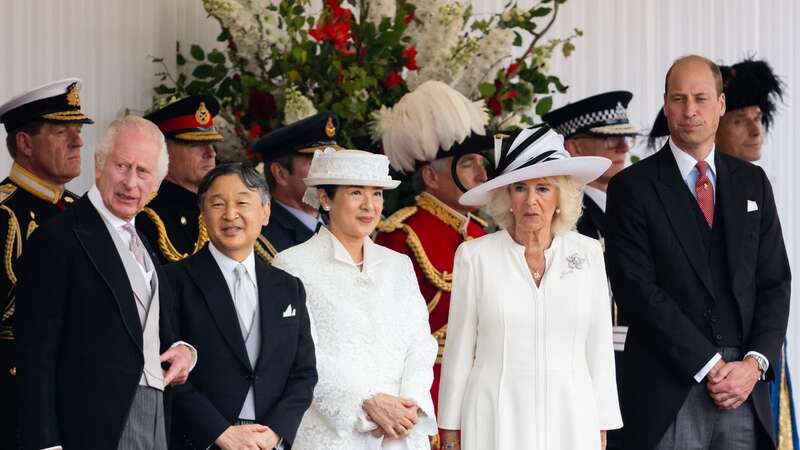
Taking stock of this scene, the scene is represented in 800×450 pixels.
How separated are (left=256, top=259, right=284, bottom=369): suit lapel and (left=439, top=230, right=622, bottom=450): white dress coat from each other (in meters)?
0.55

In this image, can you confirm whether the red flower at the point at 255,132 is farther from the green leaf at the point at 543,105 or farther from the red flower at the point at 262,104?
the green leaf at the point at 543,105

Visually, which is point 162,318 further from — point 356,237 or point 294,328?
point 356,237

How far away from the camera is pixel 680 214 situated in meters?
4.80

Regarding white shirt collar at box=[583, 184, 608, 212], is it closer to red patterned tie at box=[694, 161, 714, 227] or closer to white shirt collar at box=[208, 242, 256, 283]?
red patterned tie at box=[694, 161, 714, 227]

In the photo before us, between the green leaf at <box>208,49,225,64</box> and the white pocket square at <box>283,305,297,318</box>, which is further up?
the green leaf at <box>208,49,225,64</box>

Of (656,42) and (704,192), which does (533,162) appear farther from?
(656,42)

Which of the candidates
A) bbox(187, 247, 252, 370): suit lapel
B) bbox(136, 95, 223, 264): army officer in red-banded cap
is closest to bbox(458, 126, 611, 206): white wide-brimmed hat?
bbox(187, 247, 252, 370): suit lapel

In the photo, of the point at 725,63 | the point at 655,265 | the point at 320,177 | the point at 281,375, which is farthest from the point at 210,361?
the point at 725,63

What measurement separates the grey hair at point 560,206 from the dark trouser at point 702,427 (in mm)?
699

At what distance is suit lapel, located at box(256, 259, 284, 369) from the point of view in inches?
166

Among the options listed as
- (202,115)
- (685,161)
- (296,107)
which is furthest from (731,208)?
(202,115)

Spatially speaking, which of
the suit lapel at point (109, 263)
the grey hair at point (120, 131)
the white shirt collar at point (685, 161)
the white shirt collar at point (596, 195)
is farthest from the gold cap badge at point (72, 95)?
the white shirt collar at point (596, 195)

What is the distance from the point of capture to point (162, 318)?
400cm

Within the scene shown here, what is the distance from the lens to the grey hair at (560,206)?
4.51 metres
